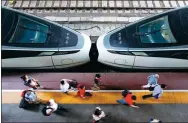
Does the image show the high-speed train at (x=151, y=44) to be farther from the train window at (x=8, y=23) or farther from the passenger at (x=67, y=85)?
the train window at (x=8, y=23)

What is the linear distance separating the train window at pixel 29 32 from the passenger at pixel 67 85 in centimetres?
151

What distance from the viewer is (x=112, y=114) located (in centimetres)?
880

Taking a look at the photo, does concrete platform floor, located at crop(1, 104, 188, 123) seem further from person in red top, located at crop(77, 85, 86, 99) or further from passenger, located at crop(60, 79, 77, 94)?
passenger, located at crop(60, 79, 77, 94)

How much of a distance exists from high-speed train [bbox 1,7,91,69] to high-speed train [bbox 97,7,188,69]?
2.57 ft

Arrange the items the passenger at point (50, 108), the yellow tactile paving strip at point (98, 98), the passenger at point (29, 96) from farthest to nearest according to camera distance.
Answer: the yellow tactile paving strip at point (98, 98) → the passenger at point (29, 96) → the passenger at point (50, 108)

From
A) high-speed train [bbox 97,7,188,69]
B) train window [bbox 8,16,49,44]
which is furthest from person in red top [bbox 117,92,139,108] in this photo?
train window [bbox 8,16,49,44]

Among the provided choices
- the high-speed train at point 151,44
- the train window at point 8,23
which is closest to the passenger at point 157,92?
the high-speed train at point 151,44

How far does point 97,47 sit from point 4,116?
3.49 meters

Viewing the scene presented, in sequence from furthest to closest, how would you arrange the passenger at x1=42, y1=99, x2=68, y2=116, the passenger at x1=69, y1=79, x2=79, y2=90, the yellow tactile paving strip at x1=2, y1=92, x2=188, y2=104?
the passenger at x1=69, y1=79, x2=79, y2=90 < the yellow tactile paving strip at x1=2, y1=92, x2=188, y2=104 < the passenger at x1=42, y1=99, x2=68, y2=116

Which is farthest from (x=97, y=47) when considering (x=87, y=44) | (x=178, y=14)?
(x=178, y=14)

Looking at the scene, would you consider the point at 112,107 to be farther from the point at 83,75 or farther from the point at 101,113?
the point at 83,75

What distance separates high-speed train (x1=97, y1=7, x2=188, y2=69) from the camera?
9375 millimetres

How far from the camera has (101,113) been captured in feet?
27.0

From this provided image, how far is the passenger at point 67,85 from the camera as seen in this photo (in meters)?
8.97
